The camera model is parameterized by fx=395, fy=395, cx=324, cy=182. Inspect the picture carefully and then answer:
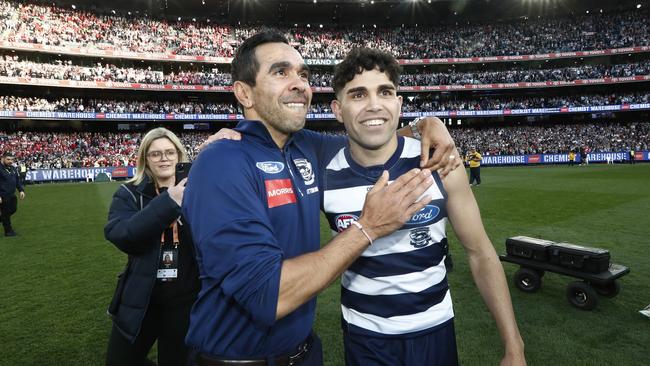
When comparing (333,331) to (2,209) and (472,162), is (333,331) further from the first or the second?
(472,162)

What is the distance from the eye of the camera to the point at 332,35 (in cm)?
5519

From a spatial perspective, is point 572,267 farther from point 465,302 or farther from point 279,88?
point 279,88

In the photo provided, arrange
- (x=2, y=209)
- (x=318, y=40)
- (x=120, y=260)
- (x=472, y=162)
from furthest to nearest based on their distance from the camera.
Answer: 1. (x=318, y=40)
2. (x=472, y=162)
3. (x=2, y=209)
4. (x=120, y=260)

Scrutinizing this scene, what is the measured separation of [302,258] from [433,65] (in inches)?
2240

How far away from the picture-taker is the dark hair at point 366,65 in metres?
2.58

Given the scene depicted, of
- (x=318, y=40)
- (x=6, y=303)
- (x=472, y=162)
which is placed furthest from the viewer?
(x=318, y=40)

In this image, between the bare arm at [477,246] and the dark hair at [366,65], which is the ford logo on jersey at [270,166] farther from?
the bare arm at [477,246]

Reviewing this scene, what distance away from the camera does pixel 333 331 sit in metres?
4.98

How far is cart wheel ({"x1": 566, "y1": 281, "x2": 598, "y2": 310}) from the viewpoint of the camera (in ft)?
17.0


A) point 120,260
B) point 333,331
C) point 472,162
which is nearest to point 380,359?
point 333,331

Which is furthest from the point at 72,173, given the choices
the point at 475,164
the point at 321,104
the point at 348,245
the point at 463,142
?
the point at 463,142

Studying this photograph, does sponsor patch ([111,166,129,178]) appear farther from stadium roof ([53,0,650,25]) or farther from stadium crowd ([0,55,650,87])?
stadium roof ([53,0,650,25])

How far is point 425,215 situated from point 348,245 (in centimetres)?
92

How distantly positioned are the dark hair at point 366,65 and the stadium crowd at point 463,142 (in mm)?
39297
